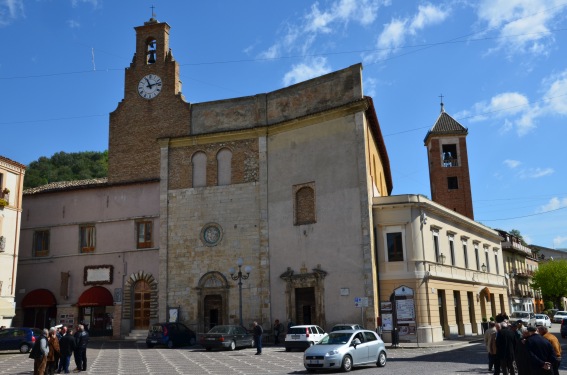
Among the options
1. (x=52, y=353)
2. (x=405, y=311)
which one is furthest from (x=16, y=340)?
(x=405, y=311)

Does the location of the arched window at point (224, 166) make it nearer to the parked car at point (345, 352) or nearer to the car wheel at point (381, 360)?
the parked car at point (345, 352)

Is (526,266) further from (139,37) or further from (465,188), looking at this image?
(139,37)

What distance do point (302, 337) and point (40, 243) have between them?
2185 cm

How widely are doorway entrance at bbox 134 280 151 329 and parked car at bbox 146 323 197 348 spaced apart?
16.5 feet

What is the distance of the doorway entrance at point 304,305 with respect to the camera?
3056cm

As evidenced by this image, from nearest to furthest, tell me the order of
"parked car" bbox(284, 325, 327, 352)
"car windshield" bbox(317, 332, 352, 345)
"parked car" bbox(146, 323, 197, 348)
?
1. "car windshield" bbox(317, 332, 352, 345)
2. "parked car" bbox(284, 325, 327, 352)
3. "parked car" bbox(146, 323, 197, 348)

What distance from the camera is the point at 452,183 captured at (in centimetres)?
5322

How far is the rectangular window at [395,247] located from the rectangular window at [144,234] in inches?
592

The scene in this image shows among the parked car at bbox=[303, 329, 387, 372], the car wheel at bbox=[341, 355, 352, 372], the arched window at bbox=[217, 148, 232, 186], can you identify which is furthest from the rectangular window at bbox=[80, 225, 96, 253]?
the car wheel at bbox=[341, 355, 352, 372]

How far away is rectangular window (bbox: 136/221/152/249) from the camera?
35375 millimetres

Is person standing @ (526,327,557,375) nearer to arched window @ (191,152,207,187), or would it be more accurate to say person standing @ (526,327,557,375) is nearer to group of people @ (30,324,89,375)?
group of people @ (30,324,89,375)

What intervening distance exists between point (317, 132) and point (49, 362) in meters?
19.8

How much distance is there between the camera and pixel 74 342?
59.0 ft

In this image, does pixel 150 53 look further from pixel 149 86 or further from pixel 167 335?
pixel 167 335
